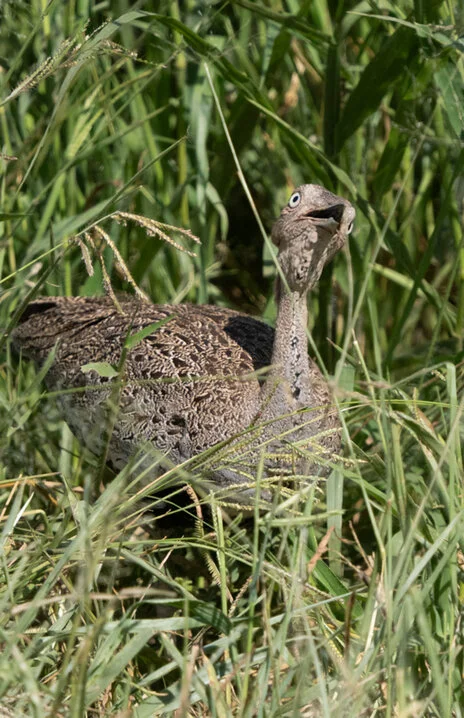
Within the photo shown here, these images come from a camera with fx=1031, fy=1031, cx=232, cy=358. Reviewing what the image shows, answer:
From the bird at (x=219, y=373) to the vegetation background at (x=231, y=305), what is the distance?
0.14 m

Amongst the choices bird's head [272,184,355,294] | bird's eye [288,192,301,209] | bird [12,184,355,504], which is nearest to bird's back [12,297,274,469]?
bird [12,184,355,504]

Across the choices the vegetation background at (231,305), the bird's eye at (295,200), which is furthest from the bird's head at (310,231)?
the vegetation background at (231,305)

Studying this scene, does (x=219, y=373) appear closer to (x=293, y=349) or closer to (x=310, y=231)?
(x=293, y=349)

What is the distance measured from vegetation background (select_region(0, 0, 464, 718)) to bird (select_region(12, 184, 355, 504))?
0.14 meters

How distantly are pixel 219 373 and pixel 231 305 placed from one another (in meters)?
1.79

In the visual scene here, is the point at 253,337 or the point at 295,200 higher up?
the point at 295,200

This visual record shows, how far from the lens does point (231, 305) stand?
5.22 meters

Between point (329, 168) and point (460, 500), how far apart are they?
1532 millimetres

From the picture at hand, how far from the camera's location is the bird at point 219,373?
3.24 meters

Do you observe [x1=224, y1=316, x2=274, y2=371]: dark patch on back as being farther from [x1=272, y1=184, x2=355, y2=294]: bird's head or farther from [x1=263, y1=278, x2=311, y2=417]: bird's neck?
[x1=272, y1=184, x2=355, y2=294]: bird's head

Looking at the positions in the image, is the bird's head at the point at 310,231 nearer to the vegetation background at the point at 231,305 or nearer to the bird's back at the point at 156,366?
the vegetation background at the point at 231,305

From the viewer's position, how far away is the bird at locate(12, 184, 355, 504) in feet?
10.6

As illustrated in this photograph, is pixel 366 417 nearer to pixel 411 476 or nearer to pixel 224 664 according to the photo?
pixel 411 476

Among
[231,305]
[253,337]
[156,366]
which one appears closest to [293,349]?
[253,337]
